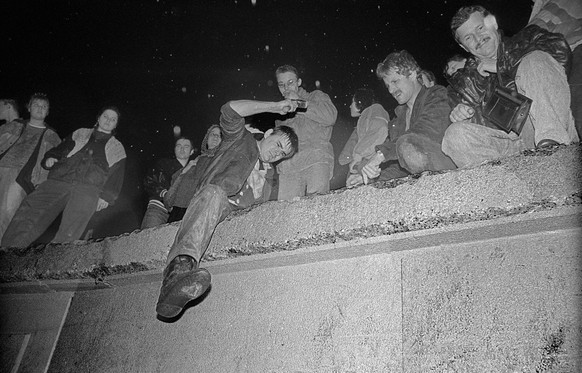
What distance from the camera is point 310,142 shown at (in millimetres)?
3619

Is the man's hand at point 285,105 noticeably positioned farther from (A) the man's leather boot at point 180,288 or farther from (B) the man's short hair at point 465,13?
(A) the man's leather boot at point 180,288

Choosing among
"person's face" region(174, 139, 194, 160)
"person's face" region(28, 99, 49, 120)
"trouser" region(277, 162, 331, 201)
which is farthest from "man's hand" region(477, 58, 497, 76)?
"person's face" region(28, 99, 49, 120)

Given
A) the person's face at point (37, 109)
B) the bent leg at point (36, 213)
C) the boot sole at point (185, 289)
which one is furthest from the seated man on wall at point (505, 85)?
the person's face at point (37, 109)

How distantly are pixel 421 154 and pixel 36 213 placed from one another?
12.2 ft

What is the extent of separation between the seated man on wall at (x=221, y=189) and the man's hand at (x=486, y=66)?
1.26 metres

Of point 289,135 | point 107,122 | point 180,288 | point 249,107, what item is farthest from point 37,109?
point 180,288

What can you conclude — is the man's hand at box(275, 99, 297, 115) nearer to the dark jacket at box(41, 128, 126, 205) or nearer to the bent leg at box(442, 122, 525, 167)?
the bent leg at box(442, 122, 525, 167)

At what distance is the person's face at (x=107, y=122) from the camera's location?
4.50m

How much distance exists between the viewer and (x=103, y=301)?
329 cm

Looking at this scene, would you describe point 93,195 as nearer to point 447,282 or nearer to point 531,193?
point 447,282

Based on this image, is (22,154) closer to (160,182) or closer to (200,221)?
(160,182)

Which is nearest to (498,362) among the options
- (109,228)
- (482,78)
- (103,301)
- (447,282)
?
(447,282)

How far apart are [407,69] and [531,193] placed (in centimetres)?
160

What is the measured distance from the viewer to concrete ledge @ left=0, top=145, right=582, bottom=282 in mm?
1841
